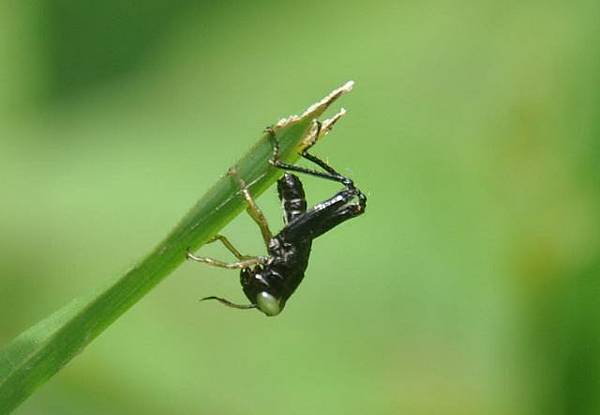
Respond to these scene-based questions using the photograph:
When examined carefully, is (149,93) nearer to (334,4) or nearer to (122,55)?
(122,55)

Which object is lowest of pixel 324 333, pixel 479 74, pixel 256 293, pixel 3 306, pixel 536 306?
pixel 536 306

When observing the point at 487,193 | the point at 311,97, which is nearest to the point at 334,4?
the point at 311,97

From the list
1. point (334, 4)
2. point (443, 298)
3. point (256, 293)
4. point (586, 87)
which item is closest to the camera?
point (256, 293)

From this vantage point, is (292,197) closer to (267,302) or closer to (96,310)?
(267,302)

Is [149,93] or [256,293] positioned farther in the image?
[149,93]

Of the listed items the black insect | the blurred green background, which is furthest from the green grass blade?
the blurred green background

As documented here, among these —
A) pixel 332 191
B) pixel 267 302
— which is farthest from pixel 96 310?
pixel 332 191
